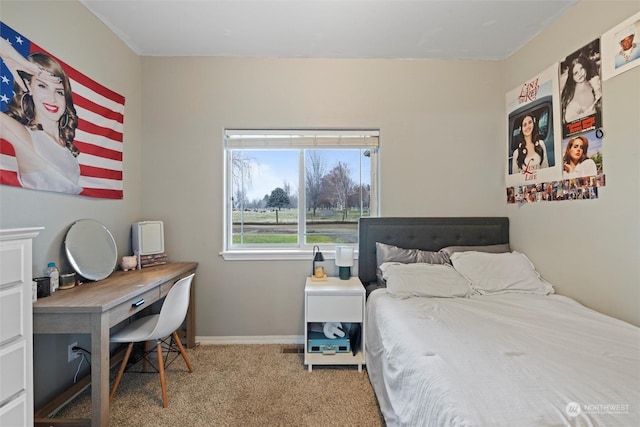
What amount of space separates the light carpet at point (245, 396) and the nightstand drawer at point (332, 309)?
416 mm

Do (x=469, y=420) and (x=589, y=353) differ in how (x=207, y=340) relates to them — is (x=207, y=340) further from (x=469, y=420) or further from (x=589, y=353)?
(x=589, y=353)

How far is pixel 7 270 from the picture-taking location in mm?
1190

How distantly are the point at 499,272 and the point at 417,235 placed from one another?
2.27 feet

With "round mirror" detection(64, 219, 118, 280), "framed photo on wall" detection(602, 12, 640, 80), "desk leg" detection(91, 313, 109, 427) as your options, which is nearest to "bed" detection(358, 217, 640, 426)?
"framed photo on wall" detection(602, 12, 640, 80)

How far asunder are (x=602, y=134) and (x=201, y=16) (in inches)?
112

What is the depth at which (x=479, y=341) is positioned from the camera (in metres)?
1.36

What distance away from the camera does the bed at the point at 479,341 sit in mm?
943

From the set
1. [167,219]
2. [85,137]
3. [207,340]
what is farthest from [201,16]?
[207,340]

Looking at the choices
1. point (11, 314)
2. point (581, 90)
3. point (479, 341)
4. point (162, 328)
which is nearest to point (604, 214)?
point (581, 90)

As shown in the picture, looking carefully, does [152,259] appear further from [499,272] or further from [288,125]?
[499,272]

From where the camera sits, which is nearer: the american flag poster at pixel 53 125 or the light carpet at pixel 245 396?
the american flag poster at pixel 53 125

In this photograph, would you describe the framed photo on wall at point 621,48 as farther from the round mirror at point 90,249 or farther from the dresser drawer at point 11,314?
the round mirror at point 90,249

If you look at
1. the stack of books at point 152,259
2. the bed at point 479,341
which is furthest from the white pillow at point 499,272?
the stack of books at point 152,259

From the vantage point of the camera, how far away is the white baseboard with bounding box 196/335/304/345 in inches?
104
